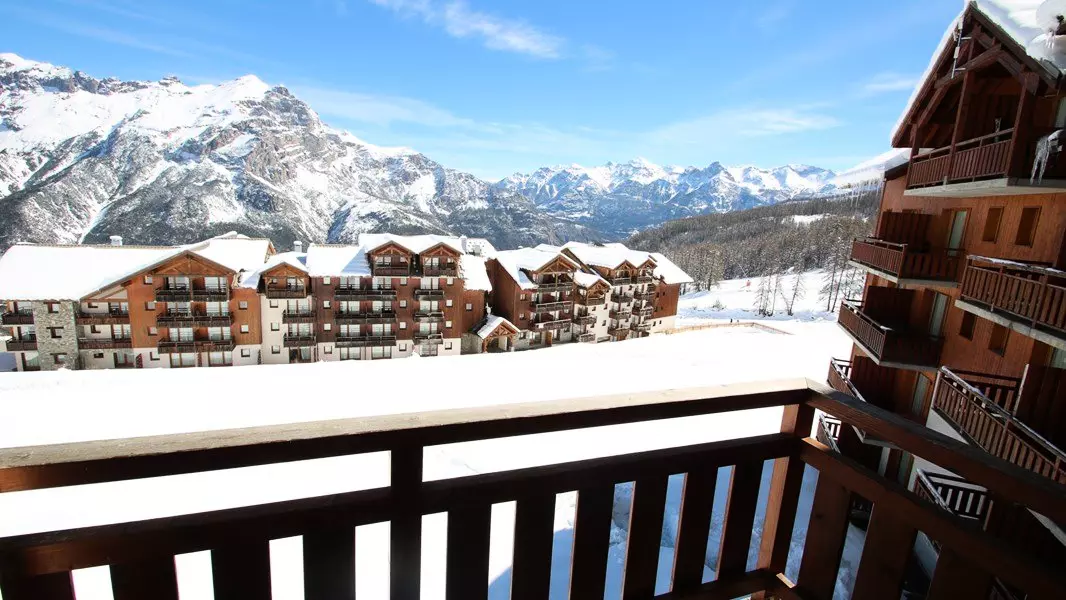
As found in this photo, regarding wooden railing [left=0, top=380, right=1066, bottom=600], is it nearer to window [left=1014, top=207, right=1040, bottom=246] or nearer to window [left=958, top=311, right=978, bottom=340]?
window [left=1014, top=207, right=1040, bottom=246]

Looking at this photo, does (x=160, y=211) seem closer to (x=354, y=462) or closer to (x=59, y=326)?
(x=59, y=326)

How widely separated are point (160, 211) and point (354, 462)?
209 meters

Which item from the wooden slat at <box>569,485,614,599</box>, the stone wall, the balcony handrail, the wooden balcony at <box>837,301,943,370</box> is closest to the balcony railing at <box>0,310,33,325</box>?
the stone wall

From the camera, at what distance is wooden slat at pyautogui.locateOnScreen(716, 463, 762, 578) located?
2.68 m

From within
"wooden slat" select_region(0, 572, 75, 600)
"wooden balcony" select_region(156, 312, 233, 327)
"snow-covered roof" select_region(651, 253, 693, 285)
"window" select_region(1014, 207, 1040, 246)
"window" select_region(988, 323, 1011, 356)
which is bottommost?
"wooden balcony" select_region(156, 312, 233, 327)

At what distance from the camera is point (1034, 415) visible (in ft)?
26.2

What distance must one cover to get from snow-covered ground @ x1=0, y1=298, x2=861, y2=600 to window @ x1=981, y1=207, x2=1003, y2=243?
20.7ft

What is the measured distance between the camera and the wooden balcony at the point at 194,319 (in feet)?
98.7

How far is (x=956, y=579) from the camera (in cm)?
196

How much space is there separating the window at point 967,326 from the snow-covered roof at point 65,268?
121ft

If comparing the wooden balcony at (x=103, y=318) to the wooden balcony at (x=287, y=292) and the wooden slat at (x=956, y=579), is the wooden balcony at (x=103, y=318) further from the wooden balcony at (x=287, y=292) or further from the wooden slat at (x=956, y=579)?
the wooden slat at (x=956, y=579)

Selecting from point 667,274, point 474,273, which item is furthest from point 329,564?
point 667,274

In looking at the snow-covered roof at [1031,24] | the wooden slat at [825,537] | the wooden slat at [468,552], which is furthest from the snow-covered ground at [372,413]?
the snow-covered roof at [1031,24]

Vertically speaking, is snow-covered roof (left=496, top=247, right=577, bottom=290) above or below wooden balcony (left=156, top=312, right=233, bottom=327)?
above
